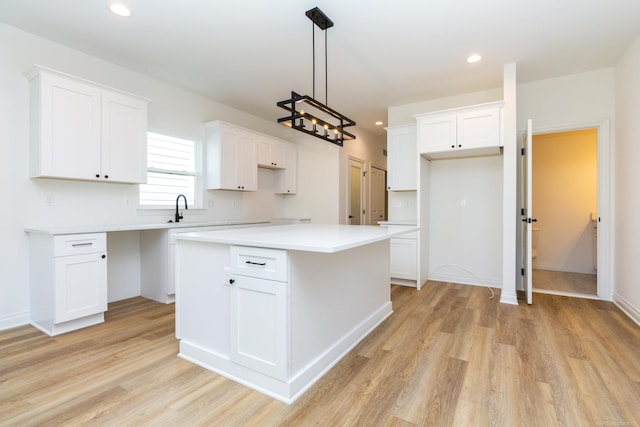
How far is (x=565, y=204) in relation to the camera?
16.4 ft

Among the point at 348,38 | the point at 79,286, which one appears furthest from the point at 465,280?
the point at 79,286

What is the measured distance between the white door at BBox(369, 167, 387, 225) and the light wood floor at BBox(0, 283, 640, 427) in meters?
4.24

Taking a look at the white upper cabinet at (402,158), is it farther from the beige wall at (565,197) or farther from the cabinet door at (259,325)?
the cabinet door at (259,325)

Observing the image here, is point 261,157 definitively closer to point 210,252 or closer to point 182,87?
point 182,87

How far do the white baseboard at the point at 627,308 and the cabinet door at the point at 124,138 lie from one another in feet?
16.3

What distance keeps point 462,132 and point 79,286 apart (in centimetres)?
421

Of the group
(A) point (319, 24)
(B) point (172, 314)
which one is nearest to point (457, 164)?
(A) point (319, 24)

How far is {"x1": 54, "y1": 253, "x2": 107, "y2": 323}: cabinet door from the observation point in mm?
2549

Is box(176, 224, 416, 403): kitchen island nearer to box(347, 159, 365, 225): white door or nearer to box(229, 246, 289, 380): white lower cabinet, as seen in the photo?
box(229, 246, 289, 380): white lower cabinet

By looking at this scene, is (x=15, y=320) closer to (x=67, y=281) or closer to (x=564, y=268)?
(x=67, y=281)

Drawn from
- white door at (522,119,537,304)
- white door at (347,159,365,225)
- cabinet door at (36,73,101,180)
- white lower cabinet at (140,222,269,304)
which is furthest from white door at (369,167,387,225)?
cabinet door at (36,73,101,180)

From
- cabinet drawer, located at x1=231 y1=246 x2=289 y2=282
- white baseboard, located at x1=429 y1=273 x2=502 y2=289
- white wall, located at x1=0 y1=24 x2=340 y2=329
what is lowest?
white baseboard, located at x1=429 y1=273 x2=502 y2=289

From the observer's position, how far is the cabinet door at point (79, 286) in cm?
255

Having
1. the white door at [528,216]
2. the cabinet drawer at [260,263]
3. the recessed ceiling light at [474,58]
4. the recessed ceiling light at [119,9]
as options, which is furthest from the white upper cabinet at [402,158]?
the recessed ceiling light at [119,9]
